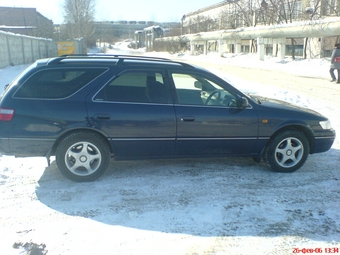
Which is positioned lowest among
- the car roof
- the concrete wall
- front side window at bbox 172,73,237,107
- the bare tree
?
front side window at bbox 172,73,237,107

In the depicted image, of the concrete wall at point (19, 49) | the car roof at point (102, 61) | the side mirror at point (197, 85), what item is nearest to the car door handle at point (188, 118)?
the side mirror at point (197, 85)

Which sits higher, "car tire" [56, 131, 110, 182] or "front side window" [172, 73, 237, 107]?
"front side window" [172, 73, 237, 107]

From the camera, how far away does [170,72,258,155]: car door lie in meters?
4.44

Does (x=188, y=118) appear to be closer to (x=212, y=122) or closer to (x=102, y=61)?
(x=212, y=122)

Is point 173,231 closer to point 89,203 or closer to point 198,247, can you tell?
point 198,247

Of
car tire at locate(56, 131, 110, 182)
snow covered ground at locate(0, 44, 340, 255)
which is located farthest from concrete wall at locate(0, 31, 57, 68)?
car tire at locate(56, 131, 110, 182)

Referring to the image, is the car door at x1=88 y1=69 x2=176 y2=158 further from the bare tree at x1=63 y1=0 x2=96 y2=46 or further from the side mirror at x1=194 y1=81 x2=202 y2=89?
the bare tree at x1=63 y1=0 x2=96 y2=46

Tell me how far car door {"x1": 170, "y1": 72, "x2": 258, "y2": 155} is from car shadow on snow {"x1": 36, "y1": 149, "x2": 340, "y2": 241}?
0.43 metres

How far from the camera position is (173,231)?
10.8 ft

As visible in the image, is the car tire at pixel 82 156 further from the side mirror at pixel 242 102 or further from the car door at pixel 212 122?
the side mirror at pixel 242 102

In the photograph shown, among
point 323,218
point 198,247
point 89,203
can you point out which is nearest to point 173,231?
point 198,247

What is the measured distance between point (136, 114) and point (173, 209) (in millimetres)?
1340

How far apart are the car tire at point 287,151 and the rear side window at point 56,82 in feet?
8.72

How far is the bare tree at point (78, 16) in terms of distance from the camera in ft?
163
